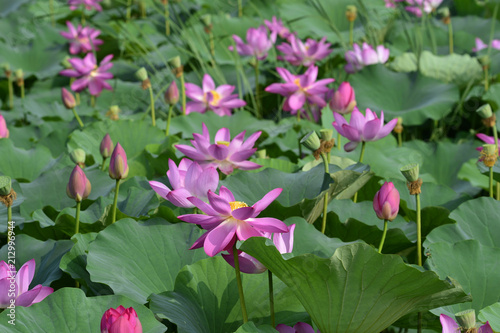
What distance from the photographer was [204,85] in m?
2.04

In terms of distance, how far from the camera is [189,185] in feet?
3.48

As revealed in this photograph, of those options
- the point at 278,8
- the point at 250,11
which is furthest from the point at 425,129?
the point at 250,11

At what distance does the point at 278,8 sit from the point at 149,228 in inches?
99.1

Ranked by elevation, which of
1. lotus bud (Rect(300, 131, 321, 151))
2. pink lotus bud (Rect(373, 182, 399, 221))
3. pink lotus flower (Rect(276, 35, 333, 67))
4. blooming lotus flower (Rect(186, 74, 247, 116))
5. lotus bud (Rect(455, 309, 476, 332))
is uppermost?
lotus bud (Rect(300, 131, 321, 151))

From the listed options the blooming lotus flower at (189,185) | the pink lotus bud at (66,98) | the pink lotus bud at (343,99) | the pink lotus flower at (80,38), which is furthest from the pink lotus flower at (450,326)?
the pink lotus flower at (80,38)

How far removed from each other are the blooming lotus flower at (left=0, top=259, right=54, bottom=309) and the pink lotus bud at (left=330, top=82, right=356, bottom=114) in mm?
956

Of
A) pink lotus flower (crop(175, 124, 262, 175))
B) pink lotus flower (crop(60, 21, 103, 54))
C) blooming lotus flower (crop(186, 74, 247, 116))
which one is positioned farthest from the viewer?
pink lotus flower (crop(60, 21, 103, 54))

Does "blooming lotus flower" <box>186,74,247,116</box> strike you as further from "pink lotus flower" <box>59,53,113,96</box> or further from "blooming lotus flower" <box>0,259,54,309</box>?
"blooming lotus flower" <box>0,259,54,309</box>

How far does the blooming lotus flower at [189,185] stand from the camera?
1014 mm

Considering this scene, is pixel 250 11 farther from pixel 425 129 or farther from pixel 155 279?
pixel 155 279

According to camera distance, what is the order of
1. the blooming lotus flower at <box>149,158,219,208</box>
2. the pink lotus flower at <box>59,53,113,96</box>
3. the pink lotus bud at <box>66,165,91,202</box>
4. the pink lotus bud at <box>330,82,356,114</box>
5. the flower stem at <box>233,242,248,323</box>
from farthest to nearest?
the pink lotus flower at <box>59,53,113,96</box> < the pink lotus bud at <box>330,82,356,114</box> < the pink lotus bud at <box>66,165,91,202</box> < the blooming lotus flower at <box>149,158,219,208</box> < the flower stem at <box>233,242,248,323</box>

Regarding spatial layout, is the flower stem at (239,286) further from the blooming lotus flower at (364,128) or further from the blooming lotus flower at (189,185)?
the blooming lotus flower at (364,128)

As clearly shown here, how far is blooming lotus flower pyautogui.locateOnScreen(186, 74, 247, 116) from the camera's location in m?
2.02

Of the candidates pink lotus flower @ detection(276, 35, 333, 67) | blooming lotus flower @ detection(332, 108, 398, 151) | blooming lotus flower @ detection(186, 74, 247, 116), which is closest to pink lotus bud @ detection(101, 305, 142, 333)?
blooming lotus flower @ detection(332, 108, 398, 151)
